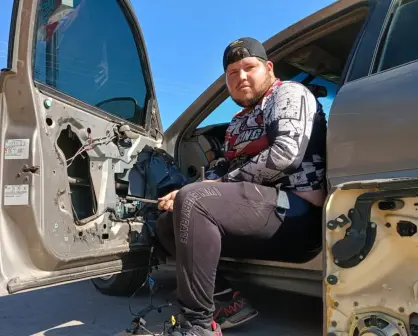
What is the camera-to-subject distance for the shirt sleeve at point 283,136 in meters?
1.86

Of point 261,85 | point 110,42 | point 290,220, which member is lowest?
point 290,220

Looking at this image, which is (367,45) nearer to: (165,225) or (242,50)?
(242,50)

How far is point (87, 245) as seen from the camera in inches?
82.4

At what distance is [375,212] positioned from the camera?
129cm

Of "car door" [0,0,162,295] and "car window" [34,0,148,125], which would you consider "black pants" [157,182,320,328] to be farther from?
"car window" [34,0,148,125]

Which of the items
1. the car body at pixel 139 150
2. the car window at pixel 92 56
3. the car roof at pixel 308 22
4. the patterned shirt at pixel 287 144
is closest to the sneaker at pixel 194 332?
the car body at pixel 139 150

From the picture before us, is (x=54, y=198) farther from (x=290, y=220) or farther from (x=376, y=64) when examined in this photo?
(x=376, y=64)

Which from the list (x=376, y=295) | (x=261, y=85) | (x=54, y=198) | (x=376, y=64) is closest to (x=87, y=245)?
(x=54, y=198)

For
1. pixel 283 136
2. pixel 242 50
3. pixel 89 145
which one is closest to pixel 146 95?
pixel 89 145

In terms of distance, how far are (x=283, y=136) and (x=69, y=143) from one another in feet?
3.61

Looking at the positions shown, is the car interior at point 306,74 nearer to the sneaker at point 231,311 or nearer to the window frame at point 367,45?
the window frame at point 367,45

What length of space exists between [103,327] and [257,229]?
107 cm

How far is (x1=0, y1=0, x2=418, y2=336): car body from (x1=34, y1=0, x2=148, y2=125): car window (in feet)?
0.03

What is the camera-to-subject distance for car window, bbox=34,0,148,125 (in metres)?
2.07
